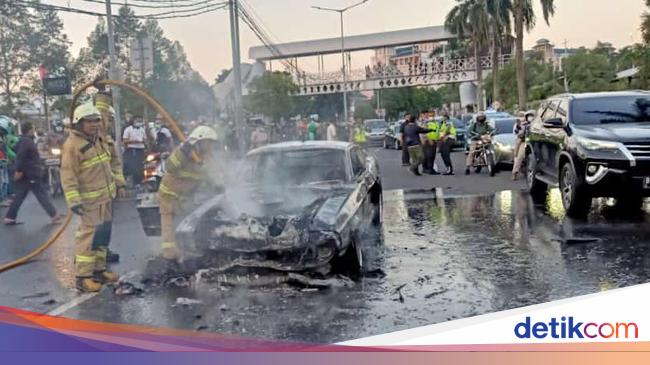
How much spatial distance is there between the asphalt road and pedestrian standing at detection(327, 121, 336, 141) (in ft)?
3.92

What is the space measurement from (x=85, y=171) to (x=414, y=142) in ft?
35.2

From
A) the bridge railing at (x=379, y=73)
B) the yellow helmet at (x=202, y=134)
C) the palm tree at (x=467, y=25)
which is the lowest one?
the yellow helmet at (x=202, y=134)

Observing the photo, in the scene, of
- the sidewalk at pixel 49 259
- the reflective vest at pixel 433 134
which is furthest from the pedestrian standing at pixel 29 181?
the reflective vest at pixel 433 134

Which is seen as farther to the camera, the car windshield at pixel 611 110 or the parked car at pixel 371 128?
the parked car at pixel 371 128

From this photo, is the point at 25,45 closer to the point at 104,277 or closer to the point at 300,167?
the point at 104,277

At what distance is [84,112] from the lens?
16.8 ft

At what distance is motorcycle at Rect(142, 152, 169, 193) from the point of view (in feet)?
20.2

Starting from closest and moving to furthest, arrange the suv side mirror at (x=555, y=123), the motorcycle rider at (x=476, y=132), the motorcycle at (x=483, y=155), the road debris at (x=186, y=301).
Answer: the road debris at (x=186, y=301)
the suv side mirror at (x=555, y=123)
the motorcycle at (x=483, y=155)
the motorcycle rider at (x=476, y=132)

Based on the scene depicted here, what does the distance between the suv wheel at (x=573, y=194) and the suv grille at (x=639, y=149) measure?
4.20 feet

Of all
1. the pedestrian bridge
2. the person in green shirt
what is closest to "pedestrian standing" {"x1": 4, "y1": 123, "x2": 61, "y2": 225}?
the person in green shirt

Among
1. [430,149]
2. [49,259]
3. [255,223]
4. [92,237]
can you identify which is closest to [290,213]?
[255,223]

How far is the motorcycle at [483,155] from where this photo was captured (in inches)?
580

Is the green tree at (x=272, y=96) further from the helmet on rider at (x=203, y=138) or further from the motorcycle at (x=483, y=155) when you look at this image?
the motorcycle at (x=483, y=155)

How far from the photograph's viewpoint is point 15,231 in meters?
8.77
